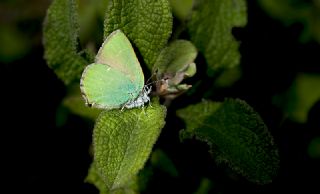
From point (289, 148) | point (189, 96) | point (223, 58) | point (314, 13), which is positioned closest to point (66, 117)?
point (189, 96)

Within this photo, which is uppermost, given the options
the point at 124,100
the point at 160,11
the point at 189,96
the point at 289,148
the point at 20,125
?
the point at 160,11

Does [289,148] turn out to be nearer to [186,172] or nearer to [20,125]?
[186,172]

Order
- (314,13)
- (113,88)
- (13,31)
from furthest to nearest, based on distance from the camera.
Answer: (13,31)
(314,13)
(113,88)

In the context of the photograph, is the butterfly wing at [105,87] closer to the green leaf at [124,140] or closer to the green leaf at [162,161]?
the green leaf at [124,140]

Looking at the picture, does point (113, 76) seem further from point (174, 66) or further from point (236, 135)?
point (236, 135)

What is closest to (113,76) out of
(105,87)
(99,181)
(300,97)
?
(105,87)

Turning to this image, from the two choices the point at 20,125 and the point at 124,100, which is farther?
the point at 20,125

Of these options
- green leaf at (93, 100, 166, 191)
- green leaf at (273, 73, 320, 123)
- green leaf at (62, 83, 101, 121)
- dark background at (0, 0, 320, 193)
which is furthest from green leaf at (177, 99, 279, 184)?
green leaf at (273, 73, 320, 123)
